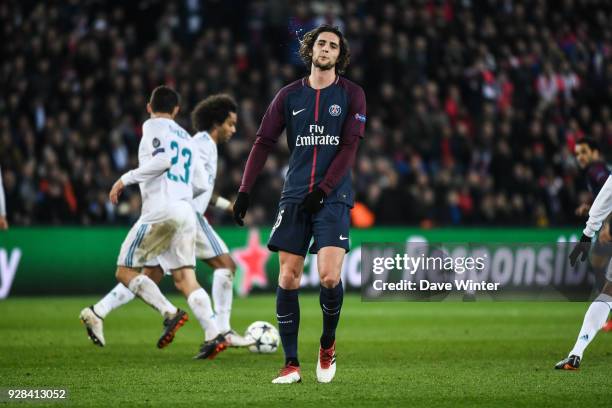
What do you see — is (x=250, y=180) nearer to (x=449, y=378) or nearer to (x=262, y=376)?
(x=262, y=376)

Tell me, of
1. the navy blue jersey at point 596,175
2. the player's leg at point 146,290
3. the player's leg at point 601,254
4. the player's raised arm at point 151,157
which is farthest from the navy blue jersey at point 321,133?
the navy blue jersey at point 596,175

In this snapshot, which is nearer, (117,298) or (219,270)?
(117,298)

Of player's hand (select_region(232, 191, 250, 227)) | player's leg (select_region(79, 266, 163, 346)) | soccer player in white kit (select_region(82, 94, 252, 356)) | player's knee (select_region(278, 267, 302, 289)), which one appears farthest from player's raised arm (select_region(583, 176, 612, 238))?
player's leg (select_region(79, 266, 163, 346))

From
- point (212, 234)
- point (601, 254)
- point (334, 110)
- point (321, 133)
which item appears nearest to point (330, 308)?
point (321, 133)

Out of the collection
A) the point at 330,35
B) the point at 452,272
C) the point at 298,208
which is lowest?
the point at 452,272

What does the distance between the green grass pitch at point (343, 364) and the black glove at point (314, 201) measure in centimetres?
126

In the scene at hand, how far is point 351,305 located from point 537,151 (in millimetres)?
6968

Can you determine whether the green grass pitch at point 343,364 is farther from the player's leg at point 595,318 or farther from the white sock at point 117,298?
the white sock at point 117,298

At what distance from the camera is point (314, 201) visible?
7625mm

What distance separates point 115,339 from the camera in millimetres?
11906

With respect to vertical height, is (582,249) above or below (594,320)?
above

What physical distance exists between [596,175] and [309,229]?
436cm

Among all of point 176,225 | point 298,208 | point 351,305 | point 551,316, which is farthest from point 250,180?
point 351,305

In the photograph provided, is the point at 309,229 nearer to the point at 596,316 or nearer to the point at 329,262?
the point at 329,262
